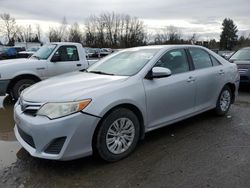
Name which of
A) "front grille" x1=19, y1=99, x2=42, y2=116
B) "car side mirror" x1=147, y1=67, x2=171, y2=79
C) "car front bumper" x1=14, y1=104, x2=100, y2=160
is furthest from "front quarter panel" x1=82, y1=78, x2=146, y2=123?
"front grille" x1=19, y1=99, x2=42, y2=116

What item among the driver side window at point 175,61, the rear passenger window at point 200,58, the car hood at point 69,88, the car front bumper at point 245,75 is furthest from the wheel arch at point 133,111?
the car front bumper at point 245,75

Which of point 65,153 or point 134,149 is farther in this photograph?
point 134,149

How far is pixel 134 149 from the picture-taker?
13.6ft

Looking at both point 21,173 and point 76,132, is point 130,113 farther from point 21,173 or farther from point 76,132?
point 21,173

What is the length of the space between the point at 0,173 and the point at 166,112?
2.49 m

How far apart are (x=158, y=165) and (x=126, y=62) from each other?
5.95 ft

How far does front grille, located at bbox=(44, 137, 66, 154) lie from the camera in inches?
129

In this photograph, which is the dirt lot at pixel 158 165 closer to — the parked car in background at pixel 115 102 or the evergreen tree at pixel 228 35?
the parked car in background at pixel 115 102

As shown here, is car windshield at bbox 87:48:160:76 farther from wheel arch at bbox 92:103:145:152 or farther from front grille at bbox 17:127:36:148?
front grille at bbox 17:127:36:148

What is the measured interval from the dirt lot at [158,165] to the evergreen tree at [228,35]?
87168 millimetres

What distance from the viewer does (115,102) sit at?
362cm

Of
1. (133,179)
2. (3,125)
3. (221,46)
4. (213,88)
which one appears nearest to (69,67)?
(3,125)

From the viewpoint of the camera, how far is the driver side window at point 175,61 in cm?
455

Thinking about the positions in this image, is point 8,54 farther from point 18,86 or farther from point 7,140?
point 7,140
